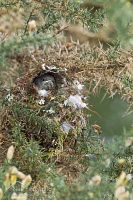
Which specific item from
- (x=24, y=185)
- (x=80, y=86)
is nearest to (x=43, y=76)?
(x=80, y=86)

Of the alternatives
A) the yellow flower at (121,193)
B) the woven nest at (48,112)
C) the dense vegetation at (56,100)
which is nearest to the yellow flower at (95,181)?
the yellow flower at (121,193)

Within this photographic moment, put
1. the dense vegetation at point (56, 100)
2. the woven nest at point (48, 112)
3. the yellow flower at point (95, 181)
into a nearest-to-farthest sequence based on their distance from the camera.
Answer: the yellow flower at point (95, 181), the dense vegetation at point (56, 100), the woven nest at point (48, 112)

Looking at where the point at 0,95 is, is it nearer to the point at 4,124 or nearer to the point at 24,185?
the point at 4,124

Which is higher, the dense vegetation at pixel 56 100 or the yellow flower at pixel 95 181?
the dense vegetation at pixel 56 100

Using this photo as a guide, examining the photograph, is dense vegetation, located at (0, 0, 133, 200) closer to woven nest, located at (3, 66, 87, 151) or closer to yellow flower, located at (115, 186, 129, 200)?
woven nest, located at (3, 66, 87, 151)

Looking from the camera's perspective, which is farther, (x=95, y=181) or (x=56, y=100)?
(x=56, y=100)

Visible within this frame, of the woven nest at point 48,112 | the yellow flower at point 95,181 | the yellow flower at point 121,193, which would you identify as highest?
the woven nest at point 48,112

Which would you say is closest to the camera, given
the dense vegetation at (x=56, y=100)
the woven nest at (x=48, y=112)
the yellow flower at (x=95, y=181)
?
the yellow flower at (x=95, y=181)

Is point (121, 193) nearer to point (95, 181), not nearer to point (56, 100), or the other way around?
point (95, 181)

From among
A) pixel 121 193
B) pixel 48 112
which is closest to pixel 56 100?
pixel 48 112

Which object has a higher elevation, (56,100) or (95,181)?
(56,100)

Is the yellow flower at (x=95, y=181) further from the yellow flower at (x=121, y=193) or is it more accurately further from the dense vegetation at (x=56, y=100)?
the dense vegetation at (x=56, y=100)
